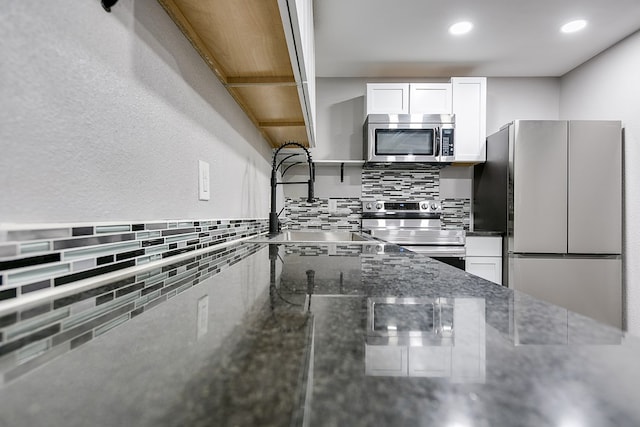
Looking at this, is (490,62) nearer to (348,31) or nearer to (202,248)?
(348,31)

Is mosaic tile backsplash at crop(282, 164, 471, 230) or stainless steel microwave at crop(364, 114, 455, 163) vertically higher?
stainless steel microwave at crop(364, 114, 455, 163)

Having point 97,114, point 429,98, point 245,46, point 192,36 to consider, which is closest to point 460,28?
point 429,98

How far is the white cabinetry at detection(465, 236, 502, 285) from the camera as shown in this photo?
2744 millimetres

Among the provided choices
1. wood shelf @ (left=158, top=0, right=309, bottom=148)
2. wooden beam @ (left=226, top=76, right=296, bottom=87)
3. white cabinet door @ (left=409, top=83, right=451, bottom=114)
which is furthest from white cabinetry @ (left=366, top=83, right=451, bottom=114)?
wooden beam @ (left=226, top=76, right=296, bottom=87)

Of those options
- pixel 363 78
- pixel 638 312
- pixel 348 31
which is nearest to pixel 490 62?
pixel 363 78

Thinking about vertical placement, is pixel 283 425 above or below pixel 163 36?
below

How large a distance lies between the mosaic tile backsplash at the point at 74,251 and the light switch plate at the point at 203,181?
0.22 metres

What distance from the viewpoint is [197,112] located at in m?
1.01

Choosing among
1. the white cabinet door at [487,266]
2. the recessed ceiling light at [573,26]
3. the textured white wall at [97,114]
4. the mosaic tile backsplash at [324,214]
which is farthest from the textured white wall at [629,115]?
the textured white wall at [97,114]

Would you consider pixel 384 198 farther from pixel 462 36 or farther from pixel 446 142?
pixel 462 36

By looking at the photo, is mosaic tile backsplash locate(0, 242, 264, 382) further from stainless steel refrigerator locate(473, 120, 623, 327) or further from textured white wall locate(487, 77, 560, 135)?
textured white wall locate(487, 77, 560, 135)

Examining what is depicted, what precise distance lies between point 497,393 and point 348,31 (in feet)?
8.79

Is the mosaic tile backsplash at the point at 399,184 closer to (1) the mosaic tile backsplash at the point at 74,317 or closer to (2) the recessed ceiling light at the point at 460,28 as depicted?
(2) the recessed ceiling light at the point at 460,28

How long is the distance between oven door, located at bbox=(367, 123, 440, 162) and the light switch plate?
193 cm
